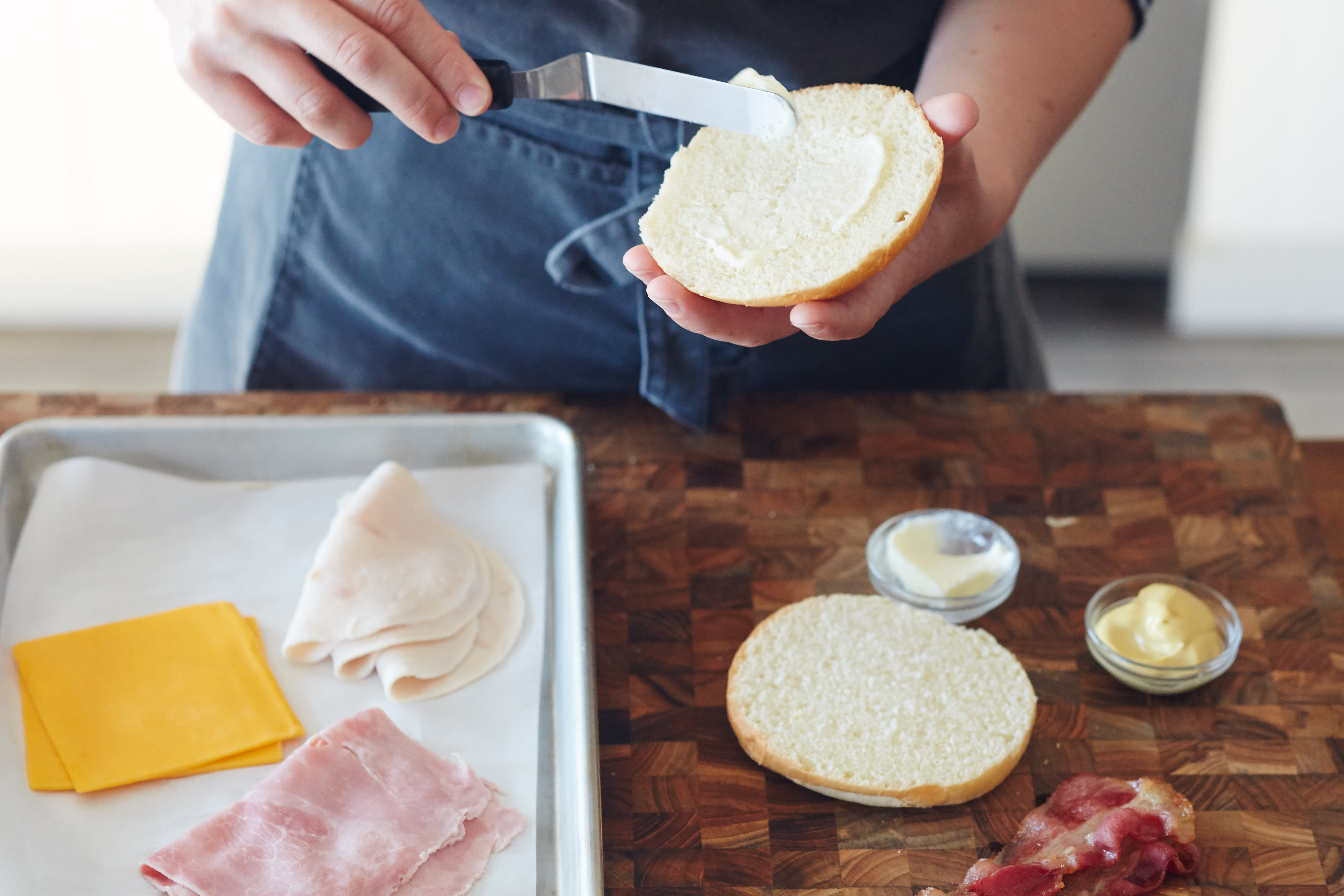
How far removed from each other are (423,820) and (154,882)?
1.04 feet

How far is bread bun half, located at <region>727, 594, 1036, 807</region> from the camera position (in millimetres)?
1498

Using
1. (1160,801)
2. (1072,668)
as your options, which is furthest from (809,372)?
(1160,801)

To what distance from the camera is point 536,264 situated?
1.95 metres

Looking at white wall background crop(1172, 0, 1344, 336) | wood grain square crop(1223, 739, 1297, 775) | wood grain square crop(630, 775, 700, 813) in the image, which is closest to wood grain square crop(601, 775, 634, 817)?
wood grain square crop(630, 775, 700, 813)

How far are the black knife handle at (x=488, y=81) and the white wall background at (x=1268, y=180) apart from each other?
3024 millimetres

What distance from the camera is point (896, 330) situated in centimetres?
210

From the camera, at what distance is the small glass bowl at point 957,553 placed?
5.62ft

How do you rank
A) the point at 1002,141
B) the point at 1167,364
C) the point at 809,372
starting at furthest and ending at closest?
the point at 1167,364, the point at 809,372, the point at 1002,141

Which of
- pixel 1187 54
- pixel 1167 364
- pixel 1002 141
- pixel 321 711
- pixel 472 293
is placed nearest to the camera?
pixel 321 711

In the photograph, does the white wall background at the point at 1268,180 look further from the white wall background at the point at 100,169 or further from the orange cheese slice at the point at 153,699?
the orange cheese slice at the point at 153,699

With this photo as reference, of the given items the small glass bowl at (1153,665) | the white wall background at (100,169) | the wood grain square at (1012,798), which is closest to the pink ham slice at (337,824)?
the wood grain square at (1012,798)

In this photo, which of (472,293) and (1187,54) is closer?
(472,293)

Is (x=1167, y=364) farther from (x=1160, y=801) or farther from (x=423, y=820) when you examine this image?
(x=423, y=820)

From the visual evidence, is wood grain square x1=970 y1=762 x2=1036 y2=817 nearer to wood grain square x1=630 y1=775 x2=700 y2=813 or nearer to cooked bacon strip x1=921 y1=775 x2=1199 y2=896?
cooked bacon strip x1=921 y1=775 x2=1199 y2=896
